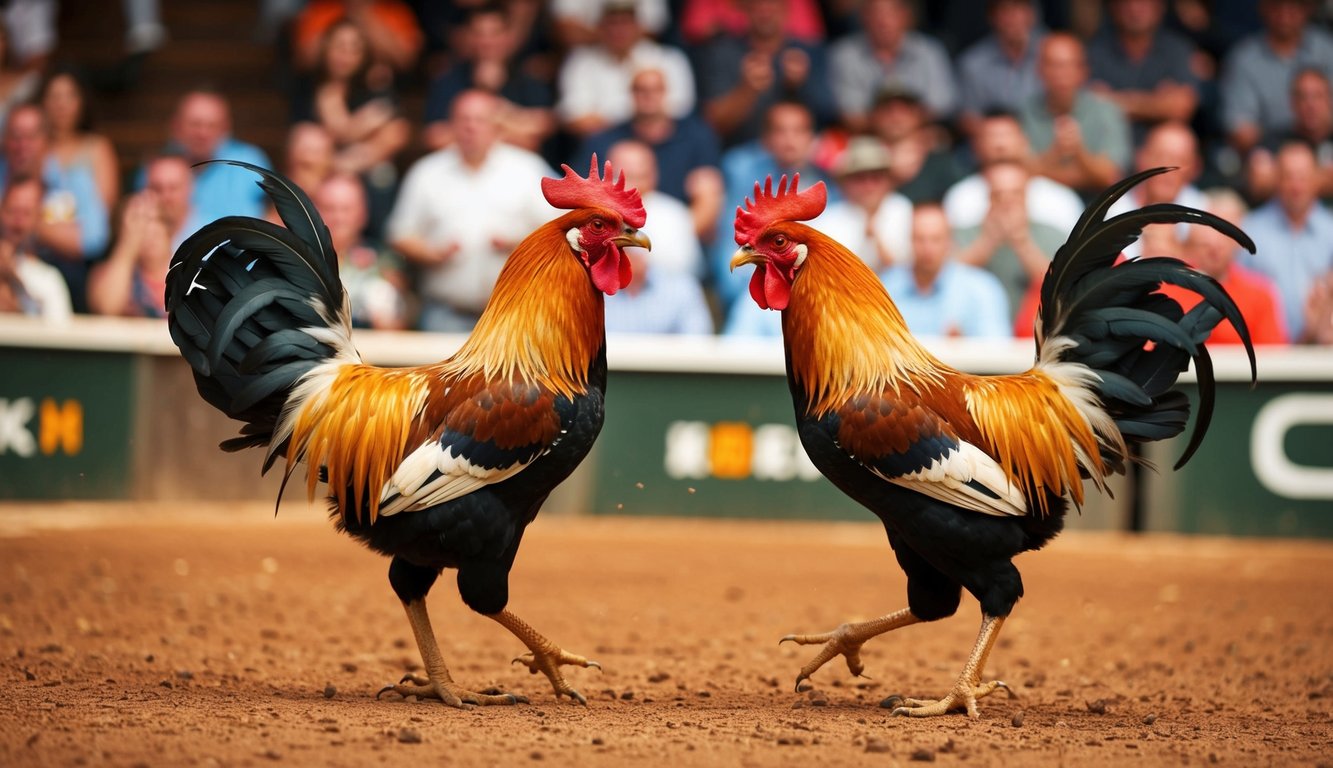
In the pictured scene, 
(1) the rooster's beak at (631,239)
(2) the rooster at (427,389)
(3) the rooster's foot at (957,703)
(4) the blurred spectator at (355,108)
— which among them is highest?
(4) the blurred spectator at (355,108)

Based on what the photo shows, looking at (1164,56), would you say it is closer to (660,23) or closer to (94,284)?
(660,23)

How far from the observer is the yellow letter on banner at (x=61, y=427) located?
9.98m

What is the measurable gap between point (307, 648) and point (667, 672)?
5.01ft

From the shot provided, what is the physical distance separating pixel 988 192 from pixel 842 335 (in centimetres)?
646

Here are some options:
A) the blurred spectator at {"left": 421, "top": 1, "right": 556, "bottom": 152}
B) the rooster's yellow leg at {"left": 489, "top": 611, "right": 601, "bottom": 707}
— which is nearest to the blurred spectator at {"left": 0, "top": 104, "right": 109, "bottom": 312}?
the blurred spectator at {"left": 421, "top": 1, "right": 556, "bottom": 152}

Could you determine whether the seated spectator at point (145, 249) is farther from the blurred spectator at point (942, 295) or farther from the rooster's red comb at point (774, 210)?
the rooster's red comb at point (774, 210)

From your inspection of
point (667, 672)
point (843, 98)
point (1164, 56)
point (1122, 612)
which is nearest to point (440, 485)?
point (667, 672)

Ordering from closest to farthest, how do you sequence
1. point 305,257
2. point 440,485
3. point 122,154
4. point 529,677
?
point 440,485, point 305,257, point 529,677, point 122,154

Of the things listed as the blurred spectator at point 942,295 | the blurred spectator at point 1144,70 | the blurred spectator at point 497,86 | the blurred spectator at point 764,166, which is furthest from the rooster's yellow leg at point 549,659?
the blurred spectator at point 1144,70

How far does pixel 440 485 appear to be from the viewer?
5195mm

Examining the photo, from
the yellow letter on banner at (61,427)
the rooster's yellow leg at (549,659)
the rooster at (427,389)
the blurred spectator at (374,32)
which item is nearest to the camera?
the rooster at (427,389)

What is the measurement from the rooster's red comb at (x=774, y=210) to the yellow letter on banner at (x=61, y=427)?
19.8 feet

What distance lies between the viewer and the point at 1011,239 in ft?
37.1

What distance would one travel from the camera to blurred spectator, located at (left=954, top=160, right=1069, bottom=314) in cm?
1123
